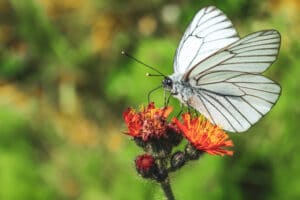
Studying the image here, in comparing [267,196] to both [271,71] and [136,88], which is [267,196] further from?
[136,88]

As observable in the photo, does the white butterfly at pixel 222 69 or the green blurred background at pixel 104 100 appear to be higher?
the green blurred background at pixel 104 100

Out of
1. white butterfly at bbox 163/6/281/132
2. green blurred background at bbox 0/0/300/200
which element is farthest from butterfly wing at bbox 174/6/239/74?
green blurred background at bbox 0/0/300/200

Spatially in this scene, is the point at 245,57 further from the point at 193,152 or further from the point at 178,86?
the point at 193,152

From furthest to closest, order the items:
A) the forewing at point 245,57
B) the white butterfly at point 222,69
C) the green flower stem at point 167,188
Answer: the white butterfly at point 222,69 → the forewing at point 245,57 → the green flower stem at point 167,188

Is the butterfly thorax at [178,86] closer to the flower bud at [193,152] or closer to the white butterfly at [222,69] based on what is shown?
the white butterfly at [222,69]

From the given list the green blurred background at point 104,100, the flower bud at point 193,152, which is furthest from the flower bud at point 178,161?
the green blurred background at point 104,100

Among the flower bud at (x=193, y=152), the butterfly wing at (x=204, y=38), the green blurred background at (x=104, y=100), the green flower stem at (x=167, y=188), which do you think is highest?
the green blurred background at (x=104, y=100)

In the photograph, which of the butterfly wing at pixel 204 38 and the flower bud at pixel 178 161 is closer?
the flower bud at pixel 178 161
